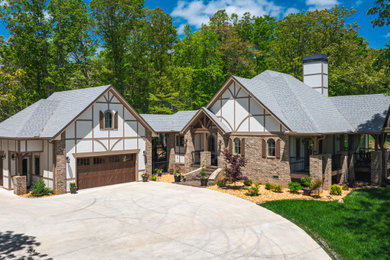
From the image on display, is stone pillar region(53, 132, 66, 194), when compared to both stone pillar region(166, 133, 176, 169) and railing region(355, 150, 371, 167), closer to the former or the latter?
stone pillar region(166, 133, 176, 169)

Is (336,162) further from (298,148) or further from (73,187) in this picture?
(73,187)

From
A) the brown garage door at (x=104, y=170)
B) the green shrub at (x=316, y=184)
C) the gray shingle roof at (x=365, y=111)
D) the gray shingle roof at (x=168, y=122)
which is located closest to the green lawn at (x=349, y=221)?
the green shrub at (x=316, y=184)

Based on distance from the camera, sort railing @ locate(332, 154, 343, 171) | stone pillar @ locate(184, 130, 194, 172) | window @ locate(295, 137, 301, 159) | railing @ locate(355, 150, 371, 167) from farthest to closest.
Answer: stone pillar @ locate(184, 130, 194, 172), railing @ locate(355, 150, 371, 167), railing @ locate(332, 154, 343, 171), window @ locate(295, 137, 301, 159)

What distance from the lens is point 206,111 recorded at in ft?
81.7

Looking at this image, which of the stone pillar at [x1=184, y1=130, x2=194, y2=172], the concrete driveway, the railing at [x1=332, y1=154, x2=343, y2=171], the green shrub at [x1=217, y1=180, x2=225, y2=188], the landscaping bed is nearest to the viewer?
the concrete driveway

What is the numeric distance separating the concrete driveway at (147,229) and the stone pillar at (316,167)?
5.72 m

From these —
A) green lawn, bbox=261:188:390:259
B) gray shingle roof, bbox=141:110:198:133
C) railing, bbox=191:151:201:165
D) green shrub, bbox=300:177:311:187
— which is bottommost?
green lawn, bbox=261:188:390:259

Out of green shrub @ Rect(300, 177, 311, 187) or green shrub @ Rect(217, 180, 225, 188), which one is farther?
green shrub @ Rect(217, 180, 225, 188)

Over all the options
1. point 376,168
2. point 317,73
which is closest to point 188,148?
point 317,73

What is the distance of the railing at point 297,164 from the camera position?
22.0 metres

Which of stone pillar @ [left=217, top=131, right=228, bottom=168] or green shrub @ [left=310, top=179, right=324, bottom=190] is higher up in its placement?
stone pillar @ [left=217, top=131, right=228, bottom=168]

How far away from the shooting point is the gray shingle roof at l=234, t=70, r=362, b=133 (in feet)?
70.9

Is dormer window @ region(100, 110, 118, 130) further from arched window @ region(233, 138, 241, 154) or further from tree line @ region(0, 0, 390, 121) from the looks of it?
tree line @ region(0, 0, 390, 121)

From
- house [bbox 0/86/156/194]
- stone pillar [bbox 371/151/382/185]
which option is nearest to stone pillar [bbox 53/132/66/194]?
house [bbox 0/86/156/194]
